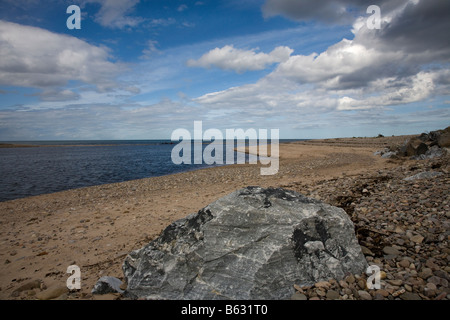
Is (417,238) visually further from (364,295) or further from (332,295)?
(332,295)

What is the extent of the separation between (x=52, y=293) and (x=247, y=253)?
4249 mm

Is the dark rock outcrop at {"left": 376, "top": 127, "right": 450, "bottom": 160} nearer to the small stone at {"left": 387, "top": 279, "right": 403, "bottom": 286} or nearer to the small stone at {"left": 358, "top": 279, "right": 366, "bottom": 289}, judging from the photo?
the small stone at {"left": 387, "top": 279, "right": 403, "bottom": 286}

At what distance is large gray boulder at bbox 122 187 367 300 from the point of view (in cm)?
430

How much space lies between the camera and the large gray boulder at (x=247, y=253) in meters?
4.30

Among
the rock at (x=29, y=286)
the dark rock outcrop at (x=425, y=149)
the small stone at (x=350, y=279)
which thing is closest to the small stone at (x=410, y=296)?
the small stone at (x=350, y=279)

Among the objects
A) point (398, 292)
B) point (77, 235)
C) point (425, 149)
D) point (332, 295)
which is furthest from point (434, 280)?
point (425, 149)

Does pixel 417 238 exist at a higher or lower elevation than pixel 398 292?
higher

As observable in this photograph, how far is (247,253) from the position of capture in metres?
4.52

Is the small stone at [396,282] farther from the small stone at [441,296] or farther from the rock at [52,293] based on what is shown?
the rock at [52,293]

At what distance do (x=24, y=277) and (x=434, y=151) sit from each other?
78.1ft

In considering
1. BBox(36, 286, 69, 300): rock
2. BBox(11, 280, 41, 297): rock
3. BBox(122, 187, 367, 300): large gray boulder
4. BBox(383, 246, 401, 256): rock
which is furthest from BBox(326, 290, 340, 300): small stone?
BBox(11, 280, 41, 297): rock

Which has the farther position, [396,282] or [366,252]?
[366,252]
